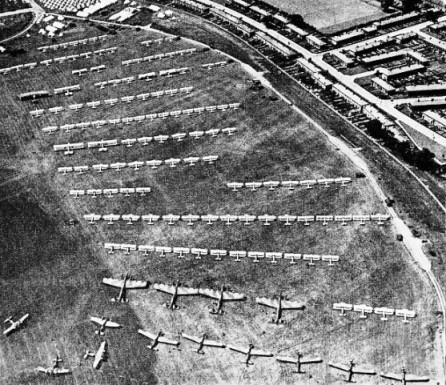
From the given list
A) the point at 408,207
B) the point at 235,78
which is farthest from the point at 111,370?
the point at 235,78

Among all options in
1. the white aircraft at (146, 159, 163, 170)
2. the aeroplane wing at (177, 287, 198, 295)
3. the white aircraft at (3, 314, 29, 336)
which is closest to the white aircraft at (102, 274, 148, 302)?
the aeroplane wing at (177, 287, 198, 295)

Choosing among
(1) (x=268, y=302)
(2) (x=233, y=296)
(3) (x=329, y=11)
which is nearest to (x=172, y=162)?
(2) (x=233, y=296)

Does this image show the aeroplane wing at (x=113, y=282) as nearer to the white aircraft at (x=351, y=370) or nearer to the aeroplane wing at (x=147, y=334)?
the aeroplane wing at (x=147, y=334)

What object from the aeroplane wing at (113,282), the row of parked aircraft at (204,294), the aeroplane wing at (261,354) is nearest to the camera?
the aeroplane wing at (261,354)

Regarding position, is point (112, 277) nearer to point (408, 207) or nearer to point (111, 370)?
point (111, 370)

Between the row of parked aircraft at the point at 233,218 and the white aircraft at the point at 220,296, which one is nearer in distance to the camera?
the white aircraft at the point at 220,296

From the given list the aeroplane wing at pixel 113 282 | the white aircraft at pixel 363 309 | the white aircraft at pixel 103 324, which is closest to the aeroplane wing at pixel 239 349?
the white aircraft at pixel 363 309

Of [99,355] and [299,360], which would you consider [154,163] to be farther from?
[299,360]
